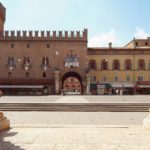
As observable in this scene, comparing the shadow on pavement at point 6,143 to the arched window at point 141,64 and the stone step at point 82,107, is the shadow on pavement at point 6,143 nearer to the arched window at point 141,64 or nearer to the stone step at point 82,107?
the stone step at point 82,107

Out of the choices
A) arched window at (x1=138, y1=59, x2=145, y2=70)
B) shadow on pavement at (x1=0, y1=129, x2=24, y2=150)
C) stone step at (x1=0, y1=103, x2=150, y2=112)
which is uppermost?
arched window at (x1=138, y1=59, x2=145, y2=70)

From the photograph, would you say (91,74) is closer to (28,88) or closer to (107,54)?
(107,54)

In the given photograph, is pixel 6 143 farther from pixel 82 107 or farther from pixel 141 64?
pixel 141 64

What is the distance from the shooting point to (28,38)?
176 feet

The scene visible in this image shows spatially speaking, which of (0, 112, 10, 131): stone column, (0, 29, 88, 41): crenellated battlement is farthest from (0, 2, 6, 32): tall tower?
(0, 112, 10, 131): stone column

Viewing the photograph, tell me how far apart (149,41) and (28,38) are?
22.9 m

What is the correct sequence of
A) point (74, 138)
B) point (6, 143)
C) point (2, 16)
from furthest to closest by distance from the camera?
point (2, 16)
point (74, 138)
point (6, 143)

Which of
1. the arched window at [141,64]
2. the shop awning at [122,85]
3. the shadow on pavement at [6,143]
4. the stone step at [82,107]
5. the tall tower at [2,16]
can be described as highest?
the tall tower at [2,16]

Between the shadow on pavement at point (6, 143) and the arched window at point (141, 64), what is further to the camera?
the arched window at point (141, 64)

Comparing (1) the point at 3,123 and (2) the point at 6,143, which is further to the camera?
(1) the point at 3,123

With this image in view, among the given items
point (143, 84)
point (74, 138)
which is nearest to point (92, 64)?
point (143, 84)

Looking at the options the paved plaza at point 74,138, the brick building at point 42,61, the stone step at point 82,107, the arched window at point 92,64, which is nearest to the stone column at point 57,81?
the brick building at point 42,61

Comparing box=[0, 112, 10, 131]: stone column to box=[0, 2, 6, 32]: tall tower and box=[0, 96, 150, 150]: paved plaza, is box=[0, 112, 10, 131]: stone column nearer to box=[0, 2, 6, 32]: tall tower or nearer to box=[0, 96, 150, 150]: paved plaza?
box=[0, 96, 150, 150]: paved plaza

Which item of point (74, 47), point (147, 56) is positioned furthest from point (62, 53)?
point (147, 56)
